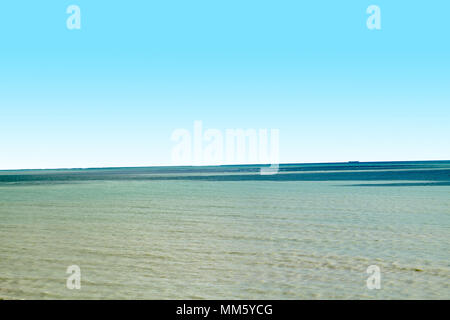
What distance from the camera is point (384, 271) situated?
8570mm

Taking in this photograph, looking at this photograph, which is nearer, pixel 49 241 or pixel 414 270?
pixel 414 270

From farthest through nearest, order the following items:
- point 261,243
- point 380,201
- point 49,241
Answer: point 380,201 → point 49,241 → point 261,243

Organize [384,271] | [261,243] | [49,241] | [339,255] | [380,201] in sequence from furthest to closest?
[380,201] < [49,241] < [261,243] < [339,255] < [384,271]

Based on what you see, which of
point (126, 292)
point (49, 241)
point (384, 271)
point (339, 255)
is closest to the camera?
point (126, 292)

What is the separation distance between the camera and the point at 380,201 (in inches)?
814

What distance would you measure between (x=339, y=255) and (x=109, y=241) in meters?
6.08

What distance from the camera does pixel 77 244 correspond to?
1170cm

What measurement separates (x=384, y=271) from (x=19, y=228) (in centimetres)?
1147

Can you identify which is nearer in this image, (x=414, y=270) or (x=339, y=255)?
(x=414, y=270)
